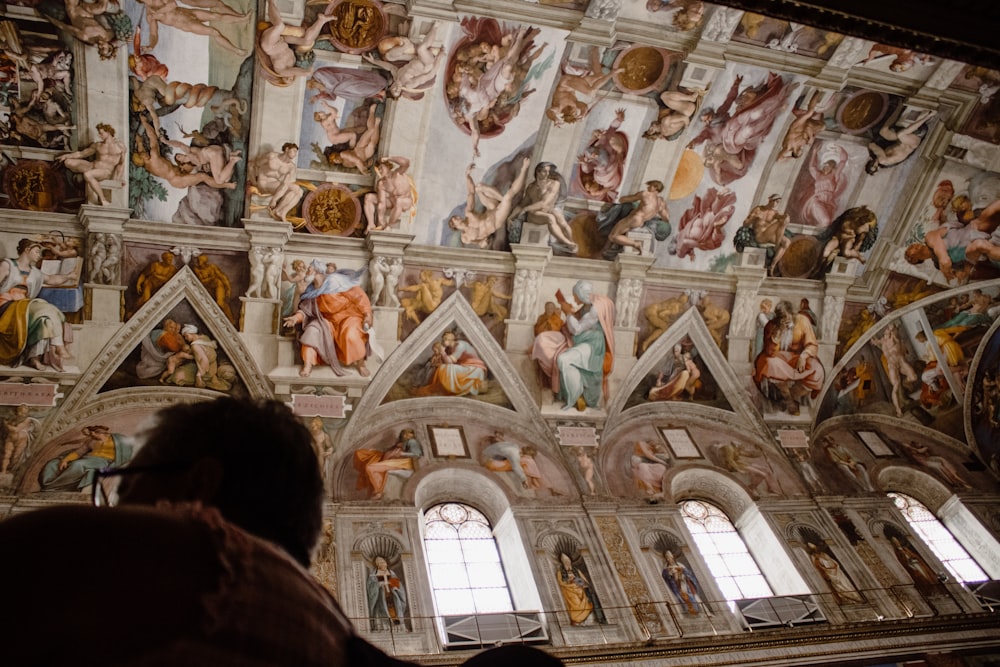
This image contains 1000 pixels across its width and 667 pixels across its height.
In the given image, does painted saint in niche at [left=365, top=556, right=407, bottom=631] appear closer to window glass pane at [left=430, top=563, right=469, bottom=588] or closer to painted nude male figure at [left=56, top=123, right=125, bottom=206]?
window glass pane at [left=430, top=563, right=469, bottom=588]

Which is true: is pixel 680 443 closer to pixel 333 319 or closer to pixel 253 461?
pixel 333 319

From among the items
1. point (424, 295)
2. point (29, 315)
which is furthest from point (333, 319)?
point (29, 315)

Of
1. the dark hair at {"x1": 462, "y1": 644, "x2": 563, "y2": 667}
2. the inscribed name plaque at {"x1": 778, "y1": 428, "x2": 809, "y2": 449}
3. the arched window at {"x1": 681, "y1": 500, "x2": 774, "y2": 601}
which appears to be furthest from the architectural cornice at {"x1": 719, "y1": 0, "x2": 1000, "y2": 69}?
the inscribed name plaque at {"x1": 778, "y1": 428, "x2": 809, "y2": 449}

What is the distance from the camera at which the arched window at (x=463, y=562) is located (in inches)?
480

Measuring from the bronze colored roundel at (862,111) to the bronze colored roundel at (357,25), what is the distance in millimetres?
8835

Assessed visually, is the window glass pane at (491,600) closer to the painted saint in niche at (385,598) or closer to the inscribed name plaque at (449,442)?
the painted saint in niche at (385,598)

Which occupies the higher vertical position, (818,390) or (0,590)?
(818,390)

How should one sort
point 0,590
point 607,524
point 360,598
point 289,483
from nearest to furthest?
1. point 0,590
2. point 289,483
3. point 360,598
4. point 607,524

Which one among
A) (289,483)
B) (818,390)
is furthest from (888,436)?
(289,483)

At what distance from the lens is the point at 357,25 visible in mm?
12164

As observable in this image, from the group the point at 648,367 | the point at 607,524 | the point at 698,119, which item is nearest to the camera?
the point at 607,524

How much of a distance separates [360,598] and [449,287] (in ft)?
19.2

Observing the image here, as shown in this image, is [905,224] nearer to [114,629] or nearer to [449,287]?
[449,287]

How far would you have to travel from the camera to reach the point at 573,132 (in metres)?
14.1
